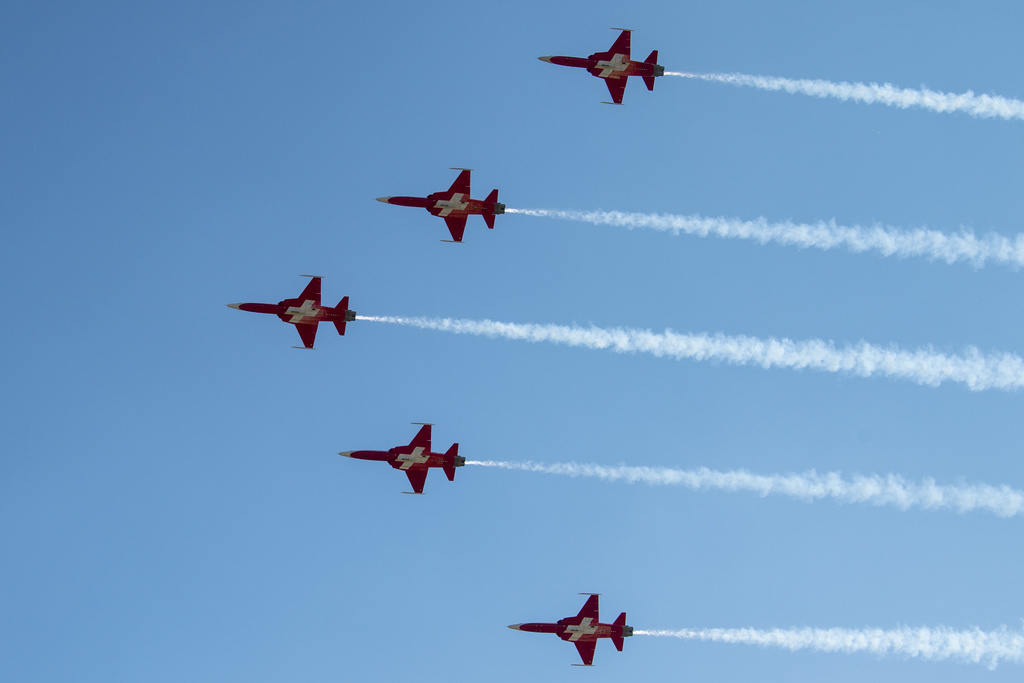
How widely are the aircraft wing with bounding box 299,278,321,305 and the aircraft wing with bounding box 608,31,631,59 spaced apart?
3051 cm

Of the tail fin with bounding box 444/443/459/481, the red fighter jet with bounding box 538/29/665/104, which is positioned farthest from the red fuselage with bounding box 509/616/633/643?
the red fighter jet with bounding box 538/29/665/104

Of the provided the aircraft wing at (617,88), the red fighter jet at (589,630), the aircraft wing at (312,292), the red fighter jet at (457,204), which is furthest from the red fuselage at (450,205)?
the red fighter jet at (589,630)

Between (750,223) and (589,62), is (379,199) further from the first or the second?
(750,223)

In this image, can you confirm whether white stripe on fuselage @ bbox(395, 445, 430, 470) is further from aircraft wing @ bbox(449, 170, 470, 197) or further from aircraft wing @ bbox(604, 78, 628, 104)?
aircraft wing @ bbox(604, 78, 628, 104)

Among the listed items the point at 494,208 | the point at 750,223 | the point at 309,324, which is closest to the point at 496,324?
the point at 494,208

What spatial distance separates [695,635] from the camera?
270 ft

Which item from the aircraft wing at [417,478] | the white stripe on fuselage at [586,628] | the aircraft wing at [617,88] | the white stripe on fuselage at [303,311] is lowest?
the white stripe on fuselage at [586,628]

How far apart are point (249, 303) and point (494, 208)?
2102cm

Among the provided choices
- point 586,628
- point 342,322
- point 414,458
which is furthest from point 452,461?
point 586,628

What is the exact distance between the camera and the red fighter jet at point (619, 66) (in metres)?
87.2

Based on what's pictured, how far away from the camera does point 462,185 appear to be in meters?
87.9

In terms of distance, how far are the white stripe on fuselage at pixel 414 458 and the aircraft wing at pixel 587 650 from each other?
19.6 metres

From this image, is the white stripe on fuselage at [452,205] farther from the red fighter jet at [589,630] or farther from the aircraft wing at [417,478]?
the red fighter jet at [589,630]

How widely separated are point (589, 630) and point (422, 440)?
20.8m
